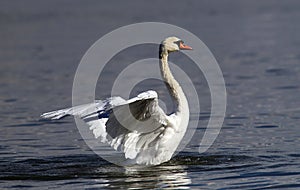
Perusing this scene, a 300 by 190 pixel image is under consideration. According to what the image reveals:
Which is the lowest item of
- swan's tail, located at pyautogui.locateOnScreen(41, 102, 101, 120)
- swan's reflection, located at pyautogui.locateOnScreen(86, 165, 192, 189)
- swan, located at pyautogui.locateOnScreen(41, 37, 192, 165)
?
swan's reflection, located at pyautogui.locateOnScreen(86, 165, 192, 189)

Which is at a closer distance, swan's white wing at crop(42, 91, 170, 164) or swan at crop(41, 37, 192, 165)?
swan's white wing at crop(42, 91, 170, 164)

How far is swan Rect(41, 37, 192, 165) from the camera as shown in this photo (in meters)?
11.6

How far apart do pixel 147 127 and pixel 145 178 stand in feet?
2.54

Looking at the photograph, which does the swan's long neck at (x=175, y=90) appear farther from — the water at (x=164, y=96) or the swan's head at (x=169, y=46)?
the water at (x=164, y=96)

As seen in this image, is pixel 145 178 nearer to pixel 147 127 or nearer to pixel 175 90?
pixel 147 127

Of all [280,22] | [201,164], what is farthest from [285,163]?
[280,22]

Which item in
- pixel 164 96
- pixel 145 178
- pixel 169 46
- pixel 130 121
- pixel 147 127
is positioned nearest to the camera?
pixel 130 121

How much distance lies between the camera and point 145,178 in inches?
471

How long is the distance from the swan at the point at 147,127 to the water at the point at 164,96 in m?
0.26

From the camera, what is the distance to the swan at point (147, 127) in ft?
38.2

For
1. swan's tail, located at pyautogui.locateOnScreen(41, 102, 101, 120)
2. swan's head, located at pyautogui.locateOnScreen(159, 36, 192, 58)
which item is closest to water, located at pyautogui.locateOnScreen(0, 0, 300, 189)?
swan's tail, located at pyautogui.locateOnScreen(41, 102, 101, 120)

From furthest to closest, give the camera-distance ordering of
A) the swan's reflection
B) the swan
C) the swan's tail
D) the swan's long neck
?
the swan's long neck → the swan → the swan's reflection → the swan's tail

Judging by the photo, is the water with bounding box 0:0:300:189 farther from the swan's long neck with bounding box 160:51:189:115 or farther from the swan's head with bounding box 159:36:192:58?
the swan's head with bounding box 159:36:192:58

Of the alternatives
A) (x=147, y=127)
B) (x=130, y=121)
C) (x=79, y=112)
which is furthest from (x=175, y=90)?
(x=79, y=112)
